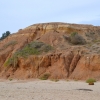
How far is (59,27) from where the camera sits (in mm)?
48375

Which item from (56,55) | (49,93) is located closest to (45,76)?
(56,55)

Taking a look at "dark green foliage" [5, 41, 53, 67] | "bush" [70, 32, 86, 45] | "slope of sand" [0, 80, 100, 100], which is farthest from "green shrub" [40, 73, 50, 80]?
"slope of sand" [0, 80, 100, 100]

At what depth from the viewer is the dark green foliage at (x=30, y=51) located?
133 ft

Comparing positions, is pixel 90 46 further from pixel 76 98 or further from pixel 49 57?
pixel 76 98

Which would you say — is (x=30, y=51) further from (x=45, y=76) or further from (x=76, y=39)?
(x=45, y=76)

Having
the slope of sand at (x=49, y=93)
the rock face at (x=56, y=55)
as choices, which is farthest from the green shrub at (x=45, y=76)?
the slope of sand at (x=49, y=93)

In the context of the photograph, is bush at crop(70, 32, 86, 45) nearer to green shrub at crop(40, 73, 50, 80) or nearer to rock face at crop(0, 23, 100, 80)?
rock face at crop(0, 23, 100, 80)

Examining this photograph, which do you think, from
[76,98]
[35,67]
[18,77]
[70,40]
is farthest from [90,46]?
[76,98]

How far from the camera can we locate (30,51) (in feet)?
135

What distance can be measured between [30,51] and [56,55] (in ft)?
17.2

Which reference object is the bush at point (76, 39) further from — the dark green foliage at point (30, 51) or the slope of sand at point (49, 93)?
the slope of sand at point (49, 93)

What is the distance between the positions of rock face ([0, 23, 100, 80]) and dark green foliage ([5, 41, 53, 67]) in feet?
2.01

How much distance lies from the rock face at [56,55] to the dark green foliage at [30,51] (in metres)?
0.61

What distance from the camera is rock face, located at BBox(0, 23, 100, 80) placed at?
3436cm
